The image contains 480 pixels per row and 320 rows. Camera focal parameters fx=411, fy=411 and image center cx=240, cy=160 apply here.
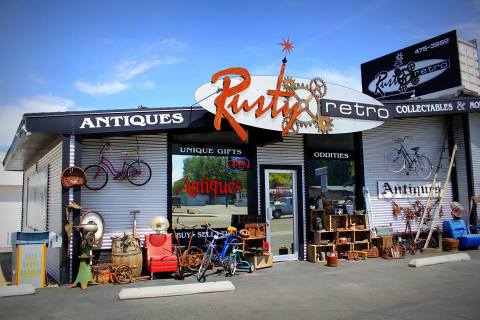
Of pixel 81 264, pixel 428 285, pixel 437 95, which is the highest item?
pixel 437 95

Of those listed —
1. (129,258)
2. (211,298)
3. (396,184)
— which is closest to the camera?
(211,298)

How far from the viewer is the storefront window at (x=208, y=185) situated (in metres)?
10.2

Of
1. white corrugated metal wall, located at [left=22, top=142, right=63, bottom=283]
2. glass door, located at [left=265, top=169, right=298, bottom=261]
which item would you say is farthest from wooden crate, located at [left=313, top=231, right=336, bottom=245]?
white corrugated metal wall, located at [left=22, top=142, right=63, bottom=283]

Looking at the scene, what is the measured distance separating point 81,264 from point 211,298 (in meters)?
2.88

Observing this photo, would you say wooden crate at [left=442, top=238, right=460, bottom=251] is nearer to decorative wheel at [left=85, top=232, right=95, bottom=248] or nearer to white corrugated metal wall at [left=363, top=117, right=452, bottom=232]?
white corrugated metal wall at [left=363, top=117, right=452, bottom=232]

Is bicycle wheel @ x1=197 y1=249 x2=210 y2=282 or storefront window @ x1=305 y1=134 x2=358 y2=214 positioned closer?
bicycle wheel @ x1=197 y1=249 x2=210 y2=282

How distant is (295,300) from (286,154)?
17.0 ft

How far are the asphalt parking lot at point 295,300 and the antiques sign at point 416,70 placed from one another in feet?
30.2

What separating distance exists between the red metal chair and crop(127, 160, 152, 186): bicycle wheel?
1.36m

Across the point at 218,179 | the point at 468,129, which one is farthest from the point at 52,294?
the point at 468,129

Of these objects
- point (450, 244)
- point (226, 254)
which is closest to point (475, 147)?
point (450, 244)

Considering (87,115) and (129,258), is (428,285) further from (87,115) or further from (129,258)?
(87,115)

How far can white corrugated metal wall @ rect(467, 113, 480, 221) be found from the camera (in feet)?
46.0

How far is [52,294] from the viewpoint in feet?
25.0
